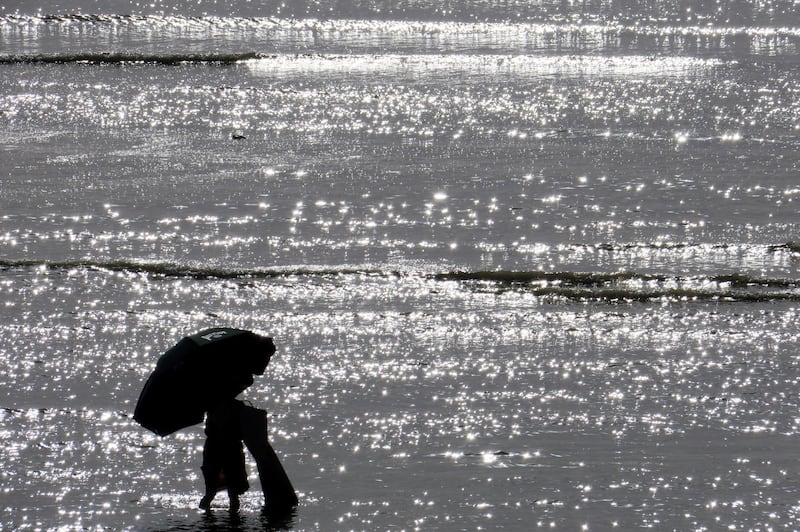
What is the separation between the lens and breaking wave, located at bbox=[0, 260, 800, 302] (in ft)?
34.3

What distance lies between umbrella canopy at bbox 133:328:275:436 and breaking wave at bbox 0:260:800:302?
4519 mm

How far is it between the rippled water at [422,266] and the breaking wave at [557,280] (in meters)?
0.03

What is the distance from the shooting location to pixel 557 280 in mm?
10820

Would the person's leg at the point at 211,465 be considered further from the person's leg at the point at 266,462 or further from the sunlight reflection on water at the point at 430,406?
the sunlight reflection on water at the point at 430,406

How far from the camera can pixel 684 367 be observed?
9016 mm

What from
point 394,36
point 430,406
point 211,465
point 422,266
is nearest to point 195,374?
point 211,465

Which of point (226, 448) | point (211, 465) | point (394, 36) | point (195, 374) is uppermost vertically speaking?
point (394, 36)

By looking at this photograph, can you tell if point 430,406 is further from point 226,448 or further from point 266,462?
point 226,448

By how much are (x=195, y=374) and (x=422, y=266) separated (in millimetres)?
5015

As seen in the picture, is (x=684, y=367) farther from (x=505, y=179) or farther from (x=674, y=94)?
(x=674, y=94)

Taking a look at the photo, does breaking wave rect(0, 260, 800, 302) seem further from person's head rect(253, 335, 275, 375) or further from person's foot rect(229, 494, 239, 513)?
person's head rect(253, 335, 275, 375)

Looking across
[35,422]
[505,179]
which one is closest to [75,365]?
[35,422]

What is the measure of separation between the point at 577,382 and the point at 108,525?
3415mm

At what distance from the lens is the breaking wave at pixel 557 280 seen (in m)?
10.5
